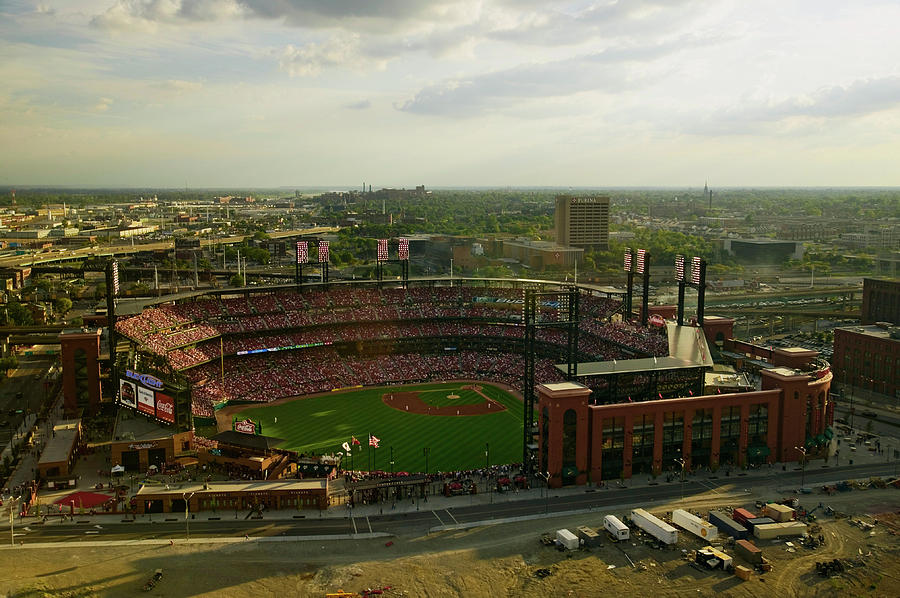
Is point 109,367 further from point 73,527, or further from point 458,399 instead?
point 458,399

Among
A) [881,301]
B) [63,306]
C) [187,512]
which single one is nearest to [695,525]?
[187,512]

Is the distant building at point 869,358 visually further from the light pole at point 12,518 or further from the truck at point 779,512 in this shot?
the light pole at point 12,518

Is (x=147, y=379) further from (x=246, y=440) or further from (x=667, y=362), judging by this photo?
(x=667, y=362)

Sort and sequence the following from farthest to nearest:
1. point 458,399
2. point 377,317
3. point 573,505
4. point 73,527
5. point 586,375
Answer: point 377,317 → point 458,399 → point 586,375 → point 573,505 → point 73,527

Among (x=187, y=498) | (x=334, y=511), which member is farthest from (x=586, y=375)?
(x=187, y=498)

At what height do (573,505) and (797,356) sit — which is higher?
(797,356)

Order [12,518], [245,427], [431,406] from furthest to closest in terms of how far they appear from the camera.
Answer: [431,406], [245,427], [12,518]
